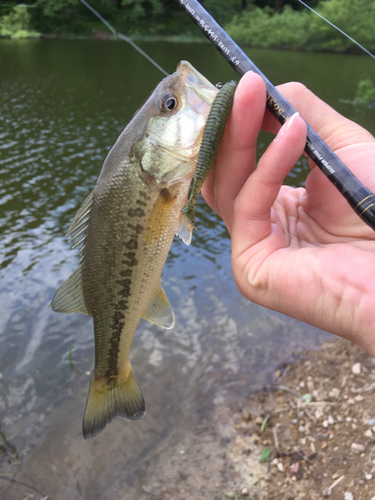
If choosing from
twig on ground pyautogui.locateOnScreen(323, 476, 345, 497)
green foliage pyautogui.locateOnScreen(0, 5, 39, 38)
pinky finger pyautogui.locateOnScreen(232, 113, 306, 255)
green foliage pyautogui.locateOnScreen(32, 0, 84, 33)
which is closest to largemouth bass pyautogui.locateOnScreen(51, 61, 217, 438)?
pinky finger pyautogui.locateOnScreen(232, 113, 306, 255)

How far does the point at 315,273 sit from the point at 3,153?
43.9 ft

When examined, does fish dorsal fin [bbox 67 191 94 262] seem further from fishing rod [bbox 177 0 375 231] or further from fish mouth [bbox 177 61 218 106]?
fishing rod [bbox 177 0 375 231]

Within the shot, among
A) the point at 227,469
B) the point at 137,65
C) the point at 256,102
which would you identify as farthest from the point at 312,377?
the point at 137,65

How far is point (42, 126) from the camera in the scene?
15266mm

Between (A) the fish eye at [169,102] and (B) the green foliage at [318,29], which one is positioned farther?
(B) the green foliage at [318,29]

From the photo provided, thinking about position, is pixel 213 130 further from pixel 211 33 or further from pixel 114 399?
pixel 114 399

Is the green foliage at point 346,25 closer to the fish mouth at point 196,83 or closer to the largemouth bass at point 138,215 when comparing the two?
the fish mouth at point 196,83

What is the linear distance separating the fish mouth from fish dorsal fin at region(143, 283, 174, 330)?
116 cm

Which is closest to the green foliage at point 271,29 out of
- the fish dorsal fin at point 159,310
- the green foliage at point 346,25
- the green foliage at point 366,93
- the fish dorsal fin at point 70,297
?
the green foliage at point 346,25

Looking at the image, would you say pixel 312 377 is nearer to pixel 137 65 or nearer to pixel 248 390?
pixel 248 390

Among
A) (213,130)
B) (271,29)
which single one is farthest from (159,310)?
(271,29)

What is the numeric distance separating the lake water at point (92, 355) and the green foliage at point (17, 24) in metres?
32.7

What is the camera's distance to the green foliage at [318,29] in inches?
1540

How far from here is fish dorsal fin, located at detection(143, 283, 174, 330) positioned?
7.86 ft
